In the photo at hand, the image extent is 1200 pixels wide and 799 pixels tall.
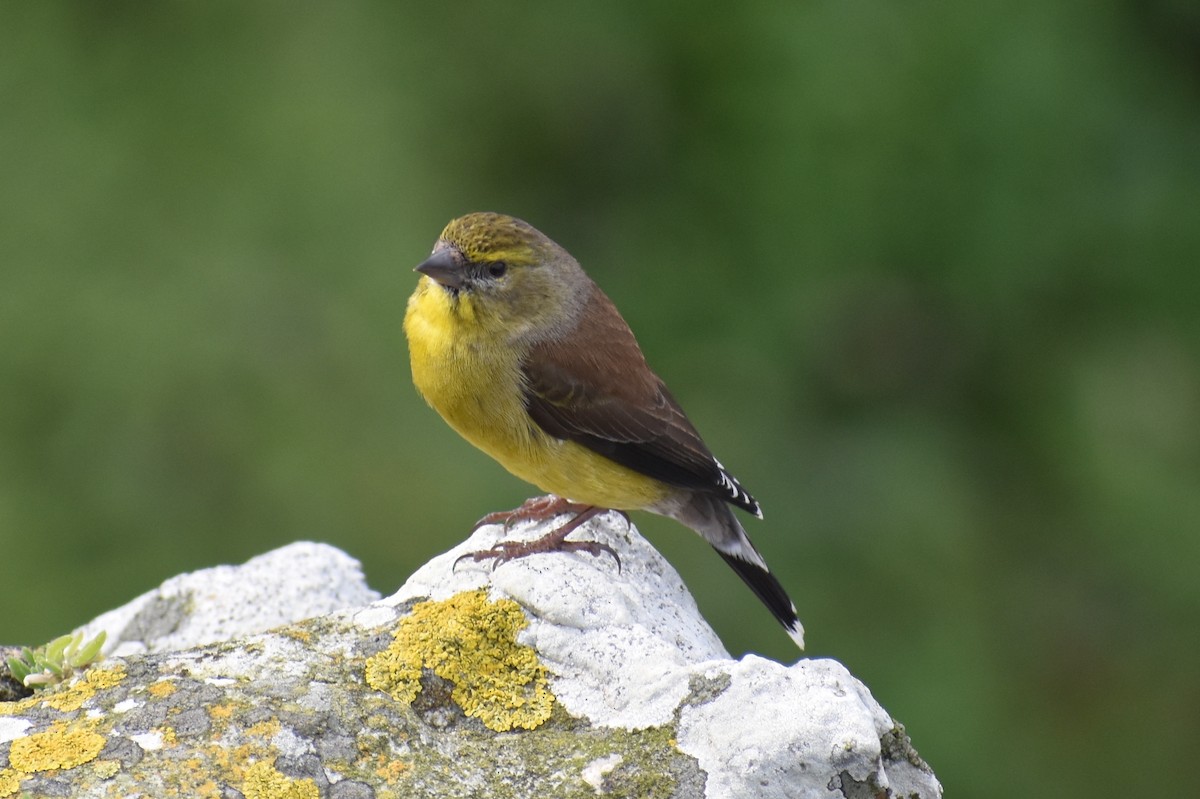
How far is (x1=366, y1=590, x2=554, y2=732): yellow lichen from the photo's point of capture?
3080 millimetres

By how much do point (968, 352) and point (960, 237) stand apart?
68 cm

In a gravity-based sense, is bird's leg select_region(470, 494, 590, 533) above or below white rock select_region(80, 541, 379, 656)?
above

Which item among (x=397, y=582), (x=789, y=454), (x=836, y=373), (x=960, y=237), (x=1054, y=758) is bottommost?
(x=1054, y=758)

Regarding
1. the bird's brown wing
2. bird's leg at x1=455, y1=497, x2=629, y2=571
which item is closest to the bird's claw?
bird's leg at x1=455, y1=497, x2=629, y2=571

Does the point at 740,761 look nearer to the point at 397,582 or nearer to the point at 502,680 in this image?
the point at 502,680

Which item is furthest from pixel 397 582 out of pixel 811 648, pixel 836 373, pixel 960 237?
pixel 960 237

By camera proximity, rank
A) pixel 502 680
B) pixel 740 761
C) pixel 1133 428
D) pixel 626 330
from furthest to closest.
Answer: pixel 1133 428 < pixel 626 330 < pixel 502 680 < pixel 740 761

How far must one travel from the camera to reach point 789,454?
7.05m

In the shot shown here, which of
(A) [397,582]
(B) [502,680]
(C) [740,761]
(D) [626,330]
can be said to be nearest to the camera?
(C) [740,761]

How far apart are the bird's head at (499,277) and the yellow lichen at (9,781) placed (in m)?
2.27

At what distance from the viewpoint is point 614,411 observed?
186 inches

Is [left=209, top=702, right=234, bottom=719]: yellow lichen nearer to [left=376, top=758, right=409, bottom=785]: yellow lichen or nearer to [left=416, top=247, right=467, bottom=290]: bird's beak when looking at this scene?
[left=376, top=758, right=409, bottom=785]: yellow lichen

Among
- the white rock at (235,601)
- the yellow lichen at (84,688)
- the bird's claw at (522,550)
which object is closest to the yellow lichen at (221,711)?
the yellow lichen at (84,688)

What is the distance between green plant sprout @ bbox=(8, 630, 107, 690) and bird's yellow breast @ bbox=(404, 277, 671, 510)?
57.1 inches
